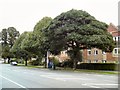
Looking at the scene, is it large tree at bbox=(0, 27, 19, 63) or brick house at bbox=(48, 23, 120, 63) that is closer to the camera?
brick house at bbox=(48, 23, 120, 63)

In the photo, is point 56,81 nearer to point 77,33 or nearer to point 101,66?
point 77,33

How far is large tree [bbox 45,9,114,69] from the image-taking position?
185 feet

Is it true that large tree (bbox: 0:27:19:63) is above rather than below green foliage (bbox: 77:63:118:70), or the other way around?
above

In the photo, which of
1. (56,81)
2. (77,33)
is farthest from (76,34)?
(56,81)

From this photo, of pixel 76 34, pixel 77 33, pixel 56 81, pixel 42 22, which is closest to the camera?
pixel 56 81

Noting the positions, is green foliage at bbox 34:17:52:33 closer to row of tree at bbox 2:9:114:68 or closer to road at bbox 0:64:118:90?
row of tree at bbox 2:9:114:68

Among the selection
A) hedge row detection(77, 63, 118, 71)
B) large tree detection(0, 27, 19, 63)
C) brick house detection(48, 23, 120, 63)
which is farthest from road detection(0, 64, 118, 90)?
large tree detection(0, 27, 19, 63)

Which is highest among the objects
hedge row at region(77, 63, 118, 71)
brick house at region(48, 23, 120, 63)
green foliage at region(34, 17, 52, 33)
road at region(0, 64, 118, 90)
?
green foliage at region(34, 17, 52, 33)

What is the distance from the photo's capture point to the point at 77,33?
5709 centimetres

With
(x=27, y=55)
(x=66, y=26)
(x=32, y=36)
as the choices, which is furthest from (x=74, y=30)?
(x=27, y=55)

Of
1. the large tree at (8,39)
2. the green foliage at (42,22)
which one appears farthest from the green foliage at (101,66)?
the large tree at (8,39)

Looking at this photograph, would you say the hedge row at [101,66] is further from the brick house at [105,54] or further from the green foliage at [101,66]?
the brick house at [105,54]

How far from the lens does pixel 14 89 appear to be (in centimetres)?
1933

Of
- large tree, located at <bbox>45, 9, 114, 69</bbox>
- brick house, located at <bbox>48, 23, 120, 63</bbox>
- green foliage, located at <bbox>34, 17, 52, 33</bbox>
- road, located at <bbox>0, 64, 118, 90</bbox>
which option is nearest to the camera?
road, located at <bbox>0, 64, 118, 90</bbox>
